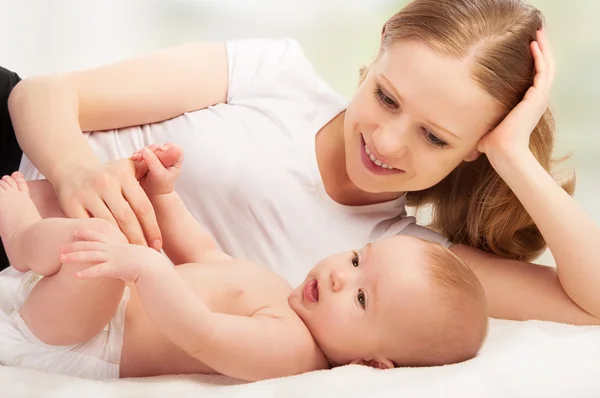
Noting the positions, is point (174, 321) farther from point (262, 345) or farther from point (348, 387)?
point (348, 387)

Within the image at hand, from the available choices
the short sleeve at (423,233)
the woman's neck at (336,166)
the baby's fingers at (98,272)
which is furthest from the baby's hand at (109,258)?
the short sleeve at (423,233)

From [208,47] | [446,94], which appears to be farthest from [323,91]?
[446,94]

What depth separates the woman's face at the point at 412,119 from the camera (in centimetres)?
139

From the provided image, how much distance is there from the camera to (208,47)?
1729 millimetres

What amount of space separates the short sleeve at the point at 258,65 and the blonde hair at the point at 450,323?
669mm

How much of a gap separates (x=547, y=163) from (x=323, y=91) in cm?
53

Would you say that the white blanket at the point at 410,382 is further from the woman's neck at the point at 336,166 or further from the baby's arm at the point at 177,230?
the woman's neck at the point at 336,166

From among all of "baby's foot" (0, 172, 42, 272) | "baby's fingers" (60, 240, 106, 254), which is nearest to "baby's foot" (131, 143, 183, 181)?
"baby's foot" (0, 172, 42, 272)

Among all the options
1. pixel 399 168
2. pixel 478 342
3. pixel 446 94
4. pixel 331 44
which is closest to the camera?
pixel 478 342

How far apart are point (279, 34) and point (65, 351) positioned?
1912 millimetres

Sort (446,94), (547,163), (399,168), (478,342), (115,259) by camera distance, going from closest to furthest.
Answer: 1. (115,259)
2. (478,342)
3. (446,94)
4. (399,168)
5. (547,163)

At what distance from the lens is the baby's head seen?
3.98 ft

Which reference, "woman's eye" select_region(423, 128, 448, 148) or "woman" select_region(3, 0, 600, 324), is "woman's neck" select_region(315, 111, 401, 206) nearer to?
"woman" select_region(3, 0, 600, 324)

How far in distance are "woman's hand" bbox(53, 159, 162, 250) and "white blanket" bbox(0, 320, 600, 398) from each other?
9.8 inches
